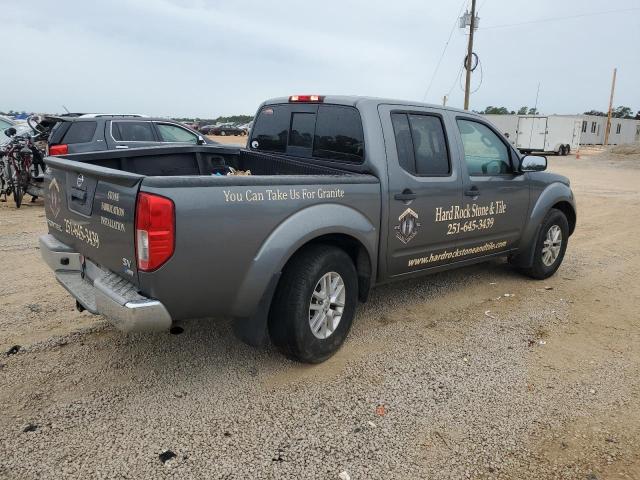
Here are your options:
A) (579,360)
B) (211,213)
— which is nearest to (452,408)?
(579,360)

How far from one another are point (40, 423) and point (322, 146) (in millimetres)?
2846

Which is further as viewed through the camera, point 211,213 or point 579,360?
point 579,360

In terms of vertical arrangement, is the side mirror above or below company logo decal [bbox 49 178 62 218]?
above

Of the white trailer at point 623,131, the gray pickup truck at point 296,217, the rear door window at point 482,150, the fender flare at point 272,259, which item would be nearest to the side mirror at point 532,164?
the gray pickup truck at point 296,217

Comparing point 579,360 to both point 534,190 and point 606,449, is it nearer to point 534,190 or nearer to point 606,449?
point 606,449

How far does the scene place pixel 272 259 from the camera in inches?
126

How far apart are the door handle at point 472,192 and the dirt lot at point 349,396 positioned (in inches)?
43.0

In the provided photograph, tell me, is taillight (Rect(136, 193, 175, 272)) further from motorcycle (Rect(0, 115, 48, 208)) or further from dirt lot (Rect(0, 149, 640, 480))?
motorcycle (Rect(0, 115, 48, 208))

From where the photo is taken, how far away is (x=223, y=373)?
357 centimetres

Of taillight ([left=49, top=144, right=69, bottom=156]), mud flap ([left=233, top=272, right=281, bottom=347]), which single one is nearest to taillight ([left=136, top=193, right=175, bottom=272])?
mud flap ([left=233, top=272, right=281, bottom=347])

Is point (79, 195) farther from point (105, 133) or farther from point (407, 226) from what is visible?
point (105, 133)

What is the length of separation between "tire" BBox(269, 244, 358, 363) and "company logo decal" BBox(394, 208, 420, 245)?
539 millimetres

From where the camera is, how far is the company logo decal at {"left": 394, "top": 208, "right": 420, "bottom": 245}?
406 centimetres

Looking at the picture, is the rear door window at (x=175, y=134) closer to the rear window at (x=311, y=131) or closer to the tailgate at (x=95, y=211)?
the rear window at (x=311, y=131)
